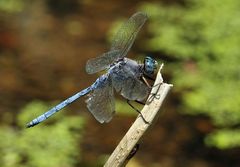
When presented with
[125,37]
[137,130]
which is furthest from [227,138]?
[137,130]

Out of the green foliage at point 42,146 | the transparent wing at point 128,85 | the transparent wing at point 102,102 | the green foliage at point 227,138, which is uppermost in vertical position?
the transparent wing at point 128,85

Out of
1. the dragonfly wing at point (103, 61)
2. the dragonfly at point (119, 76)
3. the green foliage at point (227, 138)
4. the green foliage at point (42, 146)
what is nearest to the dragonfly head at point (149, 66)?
the dragonfly at point (119, 76)

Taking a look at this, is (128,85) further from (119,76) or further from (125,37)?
(125,37)

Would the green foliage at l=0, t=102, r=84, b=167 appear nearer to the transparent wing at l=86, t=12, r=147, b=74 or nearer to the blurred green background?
the blurred green background

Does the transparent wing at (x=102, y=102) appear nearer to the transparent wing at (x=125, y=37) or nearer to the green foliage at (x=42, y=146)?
the transparent wing at (x=125, y=37)

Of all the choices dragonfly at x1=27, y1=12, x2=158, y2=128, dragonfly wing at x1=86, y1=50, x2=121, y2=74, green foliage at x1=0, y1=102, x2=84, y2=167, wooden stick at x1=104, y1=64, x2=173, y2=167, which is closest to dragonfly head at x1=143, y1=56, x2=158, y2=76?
dragonfly at x1=27, y1=12, x2=158, y2=128

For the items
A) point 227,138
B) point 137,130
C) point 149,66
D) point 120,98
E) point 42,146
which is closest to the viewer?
point 137,130

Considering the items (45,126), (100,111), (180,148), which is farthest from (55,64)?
(100,111)
